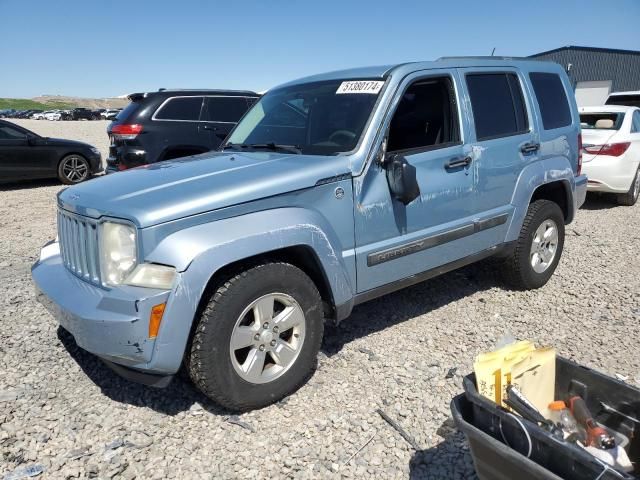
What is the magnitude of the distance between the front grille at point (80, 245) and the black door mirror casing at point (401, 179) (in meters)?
1.72

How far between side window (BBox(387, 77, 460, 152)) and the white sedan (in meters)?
5.13

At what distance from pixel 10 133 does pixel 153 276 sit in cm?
964

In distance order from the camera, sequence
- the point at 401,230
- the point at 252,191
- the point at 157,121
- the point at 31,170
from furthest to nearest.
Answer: the point at 31,170 < the point at 157,121 < the point at 401,230 < the point at 252,191

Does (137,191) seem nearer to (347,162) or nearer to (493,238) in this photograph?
(347,162)

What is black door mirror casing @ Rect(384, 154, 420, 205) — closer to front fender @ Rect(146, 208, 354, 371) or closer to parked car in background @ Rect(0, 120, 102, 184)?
front fender @ Rect(146, 208, 354, 371)

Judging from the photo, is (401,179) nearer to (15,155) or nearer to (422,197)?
(422,197)

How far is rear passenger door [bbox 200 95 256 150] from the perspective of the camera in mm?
8266

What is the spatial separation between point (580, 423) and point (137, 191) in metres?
2.40

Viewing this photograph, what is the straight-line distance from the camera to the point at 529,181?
402 cm

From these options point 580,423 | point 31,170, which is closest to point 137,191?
point 580,423

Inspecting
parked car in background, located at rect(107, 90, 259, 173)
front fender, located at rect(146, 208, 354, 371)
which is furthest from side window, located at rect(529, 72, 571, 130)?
parked car in background, located at rect(107, 90, 259, 173)

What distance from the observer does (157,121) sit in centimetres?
787

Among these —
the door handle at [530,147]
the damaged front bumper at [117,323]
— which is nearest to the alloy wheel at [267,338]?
the damaged front bumper at [117,323]

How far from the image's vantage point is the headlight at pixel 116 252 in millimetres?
2426
